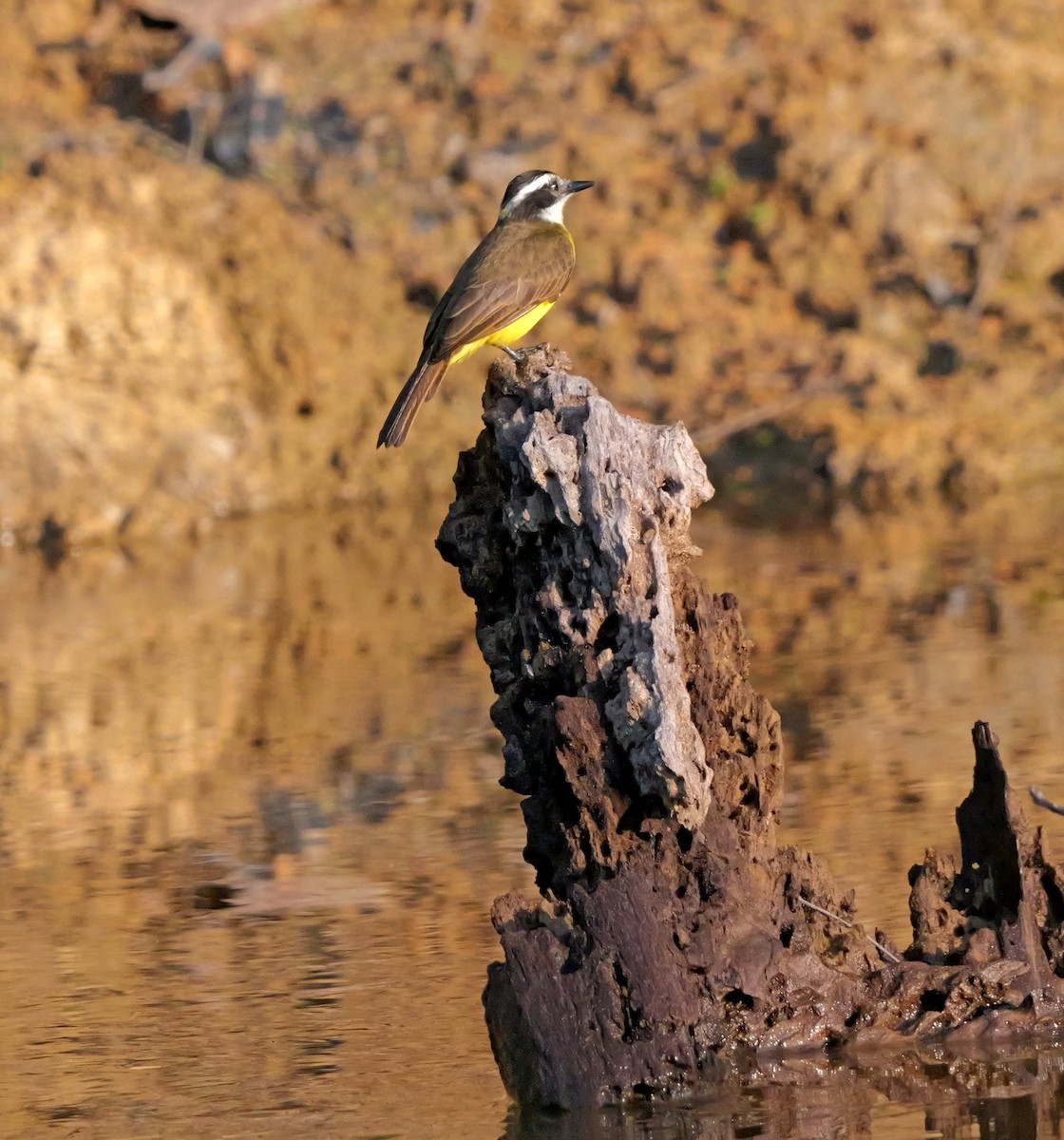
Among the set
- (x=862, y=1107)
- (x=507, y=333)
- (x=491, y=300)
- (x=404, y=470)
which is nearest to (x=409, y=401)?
(x=491, y=300)

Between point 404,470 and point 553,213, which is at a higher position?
point 553,213

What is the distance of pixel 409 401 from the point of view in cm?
822

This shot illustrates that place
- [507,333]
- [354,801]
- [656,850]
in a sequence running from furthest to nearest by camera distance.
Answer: [354,801] < [507,333] < [656,850]

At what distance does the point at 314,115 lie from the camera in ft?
58.7

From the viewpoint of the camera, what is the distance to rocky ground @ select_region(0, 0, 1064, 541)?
15.3 m

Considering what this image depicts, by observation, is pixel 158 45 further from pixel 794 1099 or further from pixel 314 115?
pixel 794 1099

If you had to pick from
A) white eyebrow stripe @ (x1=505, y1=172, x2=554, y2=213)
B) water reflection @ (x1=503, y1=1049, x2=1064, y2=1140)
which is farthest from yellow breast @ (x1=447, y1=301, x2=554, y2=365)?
water reflection @ (x1=503, y1=1049, x2=1064, y2=1140)

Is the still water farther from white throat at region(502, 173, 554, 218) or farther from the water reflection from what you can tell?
white throat at region(502, 173, 554, 218)

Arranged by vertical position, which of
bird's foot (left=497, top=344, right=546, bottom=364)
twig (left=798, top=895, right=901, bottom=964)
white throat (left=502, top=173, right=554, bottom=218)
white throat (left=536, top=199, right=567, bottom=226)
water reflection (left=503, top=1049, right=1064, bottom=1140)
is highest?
white throat (left=502, top=173, right=554, bottom=218)

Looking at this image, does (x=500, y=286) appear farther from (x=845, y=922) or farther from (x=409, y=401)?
(x=845, y=922)

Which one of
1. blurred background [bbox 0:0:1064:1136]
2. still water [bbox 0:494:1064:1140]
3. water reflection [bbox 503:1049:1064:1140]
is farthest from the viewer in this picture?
blurred background [bbox 0:0:1064:1136]

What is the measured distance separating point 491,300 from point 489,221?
28.2 feet

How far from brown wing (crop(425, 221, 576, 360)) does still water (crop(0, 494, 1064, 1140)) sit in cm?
183

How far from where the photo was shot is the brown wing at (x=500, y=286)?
839 cm
